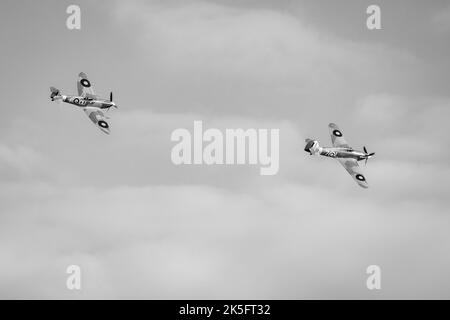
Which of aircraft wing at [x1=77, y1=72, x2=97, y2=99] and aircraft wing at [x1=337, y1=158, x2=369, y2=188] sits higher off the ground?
aircraft wing at [x1=77, y1=72, x2=97, y2=99]

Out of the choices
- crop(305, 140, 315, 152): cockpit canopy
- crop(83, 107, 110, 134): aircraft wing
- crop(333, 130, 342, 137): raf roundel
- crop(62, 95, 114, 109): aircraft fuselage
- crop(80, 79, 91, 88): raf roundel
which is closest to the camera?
crop(83, 107, 110, 134): aircraft wing

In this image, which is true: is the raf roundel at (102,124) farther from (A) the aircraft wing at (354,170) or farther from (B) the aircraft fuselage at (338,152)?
(A) the aircraft wing at (354,170)

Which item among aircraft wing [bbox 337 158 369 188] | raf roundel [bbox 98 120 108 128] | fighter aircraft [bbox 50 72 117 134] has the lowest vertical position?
aircraft wing [bbox 337 158 369 188]

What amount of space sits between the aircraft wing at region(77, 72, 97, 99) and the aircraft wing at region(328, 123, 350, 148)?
43146 mm

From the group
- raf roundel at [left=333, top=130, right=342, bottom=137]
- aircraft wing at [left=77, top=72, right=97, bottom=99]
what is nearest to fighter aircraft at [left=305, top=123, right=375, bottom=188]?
raf roundel at [left=333, top=130, right=342, bottom=137]

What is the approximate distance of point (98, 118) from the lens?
11631 centimetres

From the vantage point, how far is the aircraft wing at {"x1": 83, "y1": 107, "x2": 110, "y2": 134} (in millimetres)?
115000

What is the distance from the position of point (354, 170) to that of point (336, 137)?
10.1 m

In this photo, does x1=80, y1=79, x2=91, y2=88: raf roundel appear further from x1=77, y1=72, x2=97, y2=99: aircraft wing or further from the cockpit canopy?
the cockpit canopy

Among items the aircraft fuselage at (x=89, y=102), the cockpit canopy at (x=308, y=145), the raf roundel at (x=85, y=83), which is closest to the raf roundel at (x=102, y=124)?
the aircraft fuselage at (x=89, y=102)

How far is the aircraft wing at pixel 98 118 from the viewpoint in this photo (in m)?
115

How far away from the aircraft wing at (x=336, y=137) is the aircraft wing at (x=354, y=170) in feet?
13.7
